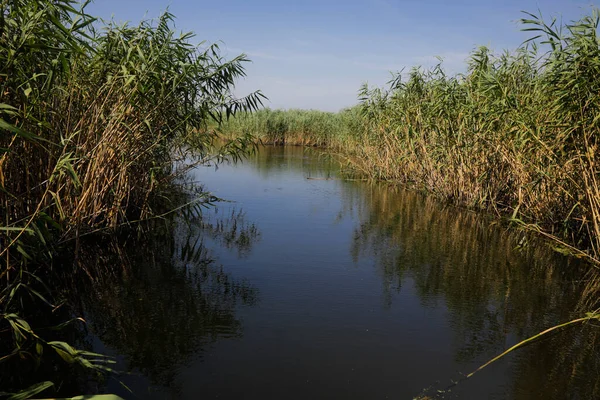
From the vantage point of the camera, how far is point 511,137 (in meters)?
7.11

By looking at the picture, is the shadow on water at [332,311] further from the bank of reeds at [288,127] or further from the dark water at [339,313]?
the bank of reeds at [288,127]

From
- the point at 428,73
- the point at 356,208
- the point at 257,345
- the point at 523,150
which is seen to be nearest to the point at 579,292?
the point at 523,150

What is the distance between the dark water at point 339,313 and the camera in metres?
3.09

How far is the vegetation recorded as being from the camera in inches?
122

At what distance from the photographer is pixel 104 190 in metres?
5.27

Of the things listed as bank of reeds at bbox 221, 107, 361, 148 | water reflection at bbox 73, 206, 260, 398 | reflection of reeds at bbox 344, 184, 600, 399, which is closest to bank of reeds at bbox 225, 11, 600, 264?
reflection of reeds at bbox 344, 184, 600, 399

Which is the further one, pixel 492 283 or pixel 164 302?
pixel 492 283

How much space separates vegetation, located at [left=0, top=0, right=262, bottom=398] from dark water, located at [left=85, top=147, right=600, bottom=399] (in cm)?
54

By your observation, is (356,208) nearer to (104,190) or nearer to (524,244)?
(524,244)

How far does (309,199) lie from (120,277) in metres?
5.42

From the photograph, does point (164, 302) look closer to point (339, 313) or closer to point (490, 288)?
point (339, 313)

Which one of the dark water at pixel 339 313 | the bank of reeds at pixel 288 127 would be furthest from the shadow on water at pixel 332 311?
the bank of reeds at pixel 288 127

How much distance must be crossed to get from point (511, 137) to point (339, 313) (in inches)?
177

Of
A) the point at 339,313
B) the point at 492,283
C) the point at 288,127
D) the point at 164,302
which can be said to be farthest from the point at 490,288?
the point at 288,127
